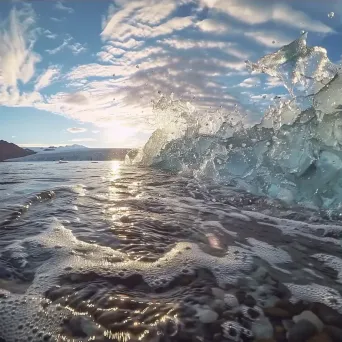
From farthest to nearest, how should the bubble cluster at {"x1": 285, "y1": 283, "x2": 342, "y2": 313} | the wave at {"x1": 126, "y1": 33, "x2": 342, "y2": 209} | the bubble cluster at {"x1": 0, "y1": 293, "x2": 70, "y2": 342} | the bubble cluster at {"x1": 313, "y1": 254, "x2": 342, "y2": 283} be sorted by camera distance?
the wave at {"x1": 126, "y1": 33, "x2": 342, "y2": 209} < the bubble cluster at {"x1": 313, "y1": 254, "x2": 342, "y2": 283} < the bubble cluster at {"x1": 285, "y1": 283, "x2": 342, "y2": 313} < the bubble cluster at {"x1": 0, "y1": 293, "x2": 70, "y2": 342}

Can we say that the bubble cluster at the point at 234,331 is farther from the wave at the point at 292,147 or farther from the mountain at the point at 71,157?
the mountain at the point at 71,157

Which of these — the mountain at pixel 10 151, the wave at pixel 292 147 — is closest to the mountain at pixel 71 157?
the mountain at pixel 10 151

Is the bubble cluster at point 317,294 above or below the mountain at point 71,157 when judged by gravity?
below

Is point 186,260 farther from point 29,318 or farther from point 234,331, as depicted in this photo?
point 29,318

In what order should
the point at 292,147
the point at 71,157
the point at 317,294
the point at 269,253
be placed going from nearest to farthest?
the point at 317,294
the point at 269,253
the point at 292,147
the point at 71,157

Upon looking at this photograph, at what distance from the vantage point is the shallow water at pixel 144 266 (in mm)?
1714

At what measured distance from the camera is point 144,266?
248 cm

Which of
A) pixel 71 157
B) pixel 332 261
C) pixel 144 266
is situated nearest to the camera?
pixel 144 266

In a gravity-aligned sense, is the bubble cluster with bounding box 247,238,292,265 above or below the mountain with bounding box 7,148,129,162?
below

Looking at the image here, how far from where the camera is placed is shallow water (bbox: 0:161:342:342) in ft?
5.62

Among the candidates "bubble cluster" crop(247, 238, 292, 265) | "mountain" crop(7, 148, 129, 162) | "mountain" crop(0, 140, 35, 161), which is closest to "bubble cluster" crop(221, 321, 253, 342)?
"bubble cluster" crop(247, 238, 292, 265)

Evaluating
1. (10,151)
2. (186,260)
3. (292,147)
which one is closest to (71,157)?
(10,151)

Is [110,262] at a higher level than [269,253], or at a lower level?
higher

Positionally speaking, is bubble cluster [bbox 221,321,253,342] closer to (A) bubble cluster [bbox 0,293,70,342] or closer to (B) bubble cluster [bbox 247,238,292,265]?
(A) bubble cluster [bbox 0,293,70,342]
